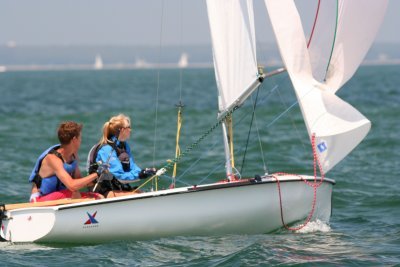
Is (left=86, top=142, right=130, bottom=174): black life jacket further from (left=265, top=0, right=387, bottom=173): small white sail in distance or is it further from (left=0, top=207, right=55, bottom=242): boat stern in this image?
(left=265, top=0, right=387, bottom=173): small white sail in distance

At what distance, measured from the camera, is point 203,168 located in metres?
14.4

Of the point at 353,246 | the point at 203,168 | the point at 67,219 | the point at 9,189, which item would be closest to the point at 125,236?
the point at 67,219

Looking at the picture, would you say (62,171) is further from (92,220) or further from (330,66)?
(330,66)

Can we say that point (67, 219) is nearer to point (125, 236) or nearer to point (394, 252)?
point (125, 236)

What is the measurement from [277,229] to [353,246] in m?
0.75

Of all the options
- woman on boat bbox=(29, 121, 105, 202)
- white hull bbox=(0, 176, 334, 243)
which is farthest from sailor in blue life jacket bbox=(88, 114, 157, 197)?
white hull bbox=(0, 176, 334, 243)

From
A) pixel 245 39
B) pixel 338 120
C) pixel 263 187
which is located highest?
pixel 245 39

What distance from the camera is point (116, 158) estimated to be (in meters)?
8.34

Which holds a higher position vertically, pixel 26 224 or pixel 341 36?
pixel 341 36

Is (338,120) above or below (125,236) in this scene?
above

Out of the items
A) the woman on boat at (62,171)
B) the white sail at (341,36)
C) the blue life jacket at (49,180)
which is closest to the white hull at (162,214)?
the woman on boat at (62,171)

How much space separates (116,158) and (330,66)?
7.05 feet

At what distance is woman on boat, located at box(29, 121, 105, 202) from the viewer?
8.00m

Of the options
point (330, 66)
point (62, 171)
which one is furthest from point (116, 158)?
point (330, 66)
